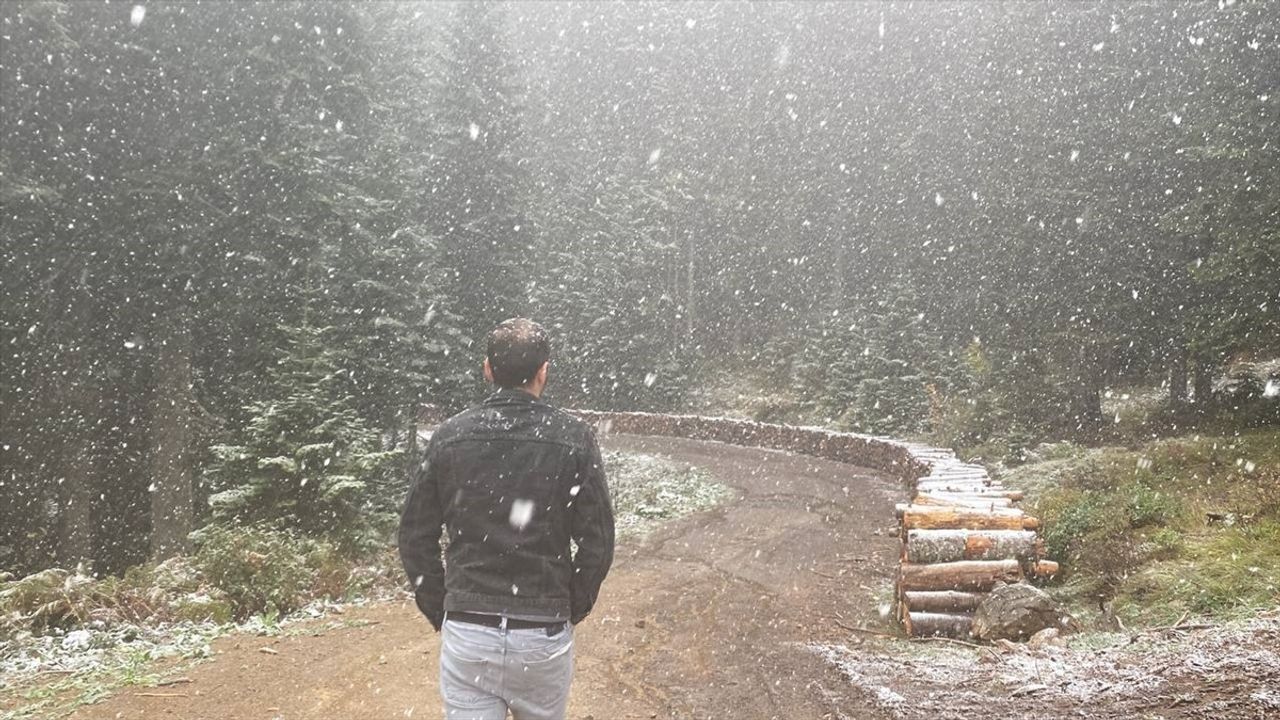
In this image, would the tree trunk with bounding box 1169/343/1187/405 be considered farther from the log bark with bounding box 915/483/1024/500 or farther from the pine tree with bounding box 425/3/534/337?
the pine tree with bounding box 425/3/534/337

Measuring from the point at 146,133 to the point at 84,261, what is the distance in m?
2.97

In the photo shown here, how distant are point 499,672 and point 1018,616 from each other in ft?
22.2

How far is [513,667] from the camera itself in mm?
2977

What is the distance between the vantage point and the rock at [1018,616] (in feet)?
25.7

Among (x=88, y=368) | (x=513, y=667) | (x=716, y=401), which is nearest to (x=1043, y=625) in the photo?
(x=513, y=667)

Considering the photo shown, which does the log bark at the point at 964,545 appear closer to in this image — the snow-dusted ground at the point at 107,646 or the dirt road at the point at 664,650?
the dirt road at the point at 664,650

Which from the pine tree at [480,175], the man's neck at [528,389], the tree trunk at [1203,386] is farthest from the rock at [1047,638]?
the pine tree at [480,175]

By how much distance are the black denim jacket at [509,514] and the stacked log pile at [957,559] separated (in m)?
6.47

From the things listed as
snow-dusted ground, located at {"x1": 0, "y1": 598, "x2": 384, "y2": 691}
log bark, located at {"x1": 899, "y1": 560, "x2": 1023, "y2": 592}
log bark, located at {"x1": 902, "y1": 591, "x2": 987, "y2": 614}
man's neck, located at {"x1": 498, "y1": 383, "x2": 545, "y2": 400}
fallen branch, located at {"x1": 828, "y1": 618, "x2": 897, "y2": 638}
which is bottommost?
snow-dusted ground, located at {"x1": 0, "y1": 598, "x2": 384, "y2": 691}

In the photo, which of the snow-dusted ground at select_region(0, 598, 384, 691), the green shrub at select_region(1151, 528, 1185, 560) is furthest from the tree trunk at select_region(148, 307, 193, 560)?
the green shrub at select_region(1151, 528, 1185, 560)

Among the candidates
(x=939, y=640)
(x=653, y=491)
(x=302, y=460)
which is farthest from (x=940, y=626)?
(x=653, y=491)

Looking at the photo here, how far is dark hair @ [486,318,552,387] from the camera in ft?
10.6

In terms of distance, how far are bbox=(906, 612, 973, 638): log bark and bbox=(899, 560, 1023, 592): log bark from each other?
0.42m

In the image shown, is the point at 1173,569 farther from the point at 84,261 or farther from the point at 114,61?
the point at 114,61
